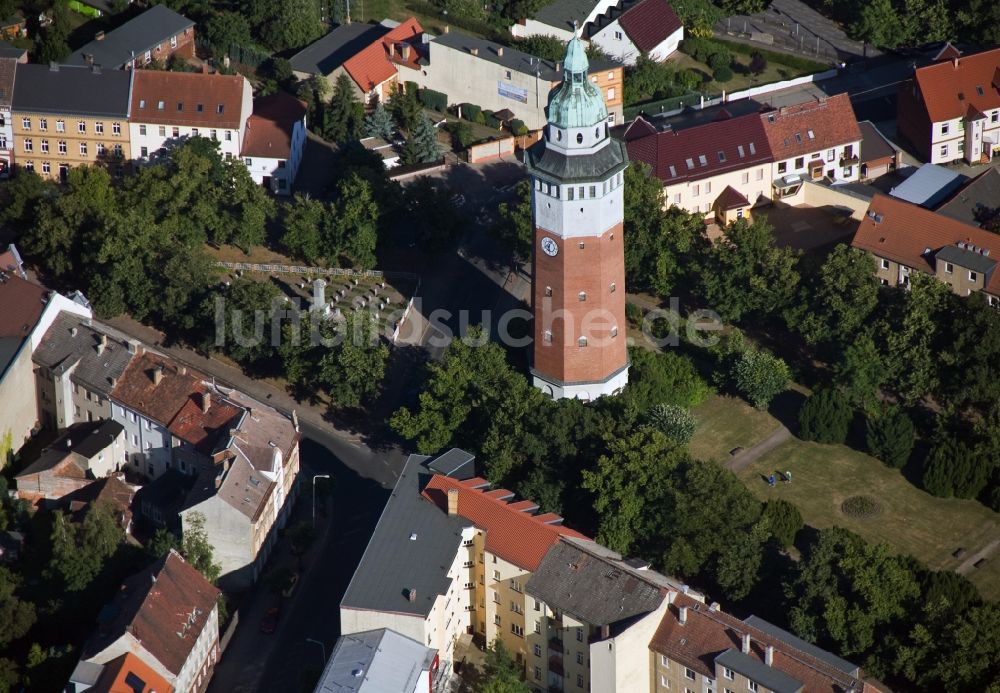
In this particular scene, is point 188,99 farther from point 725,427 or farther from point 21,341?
point 725,427

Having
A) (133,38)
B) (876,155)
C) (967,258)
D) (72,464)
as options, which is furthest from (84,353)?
(876,155)

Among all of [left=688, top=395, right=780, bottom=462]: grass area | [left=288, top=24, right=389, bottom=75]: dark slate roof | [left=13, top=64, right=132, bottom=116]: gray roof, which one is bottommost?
[left=688, top=395, right=780, bottom=462]: grass area

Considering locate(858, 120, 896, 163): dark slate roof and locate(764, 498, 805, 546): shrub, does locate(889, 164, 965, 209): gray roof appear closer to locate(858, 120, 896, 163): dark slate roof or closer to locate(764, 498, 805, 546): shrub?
locate(858, 120, 896, 163): dark slate roof

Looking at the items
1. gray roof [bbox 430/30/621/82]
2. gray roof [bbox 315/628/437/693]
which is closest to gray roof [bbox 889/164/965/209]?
gray roof [bbox 430/30/621/82]

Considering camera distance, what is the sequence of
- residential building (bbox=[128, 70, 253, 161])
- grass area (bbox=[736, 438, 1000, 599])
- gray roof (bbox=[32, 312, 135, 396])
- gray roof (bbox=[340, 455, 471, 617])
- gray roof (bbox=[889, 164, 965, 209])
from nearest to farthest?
gray roof (bbox=[340, 455, 471, 617]) → grass area (bbox=[736, 438, 1000, 599]) → gray roof (bbox=[32, 312, 135, 396]) → gray roof (bbox=[889, 164, 965, 209]) → residential building (bbox=[128, 70, 253, 161])

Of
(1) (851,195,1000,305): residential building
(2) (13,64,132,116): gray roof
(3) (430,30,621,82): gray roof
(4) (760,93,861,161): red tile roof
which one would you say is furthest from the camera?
(3) (430,30,621,82): gray roof

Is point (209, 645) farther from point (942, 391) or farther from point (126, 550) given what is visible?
point (942, 391)
